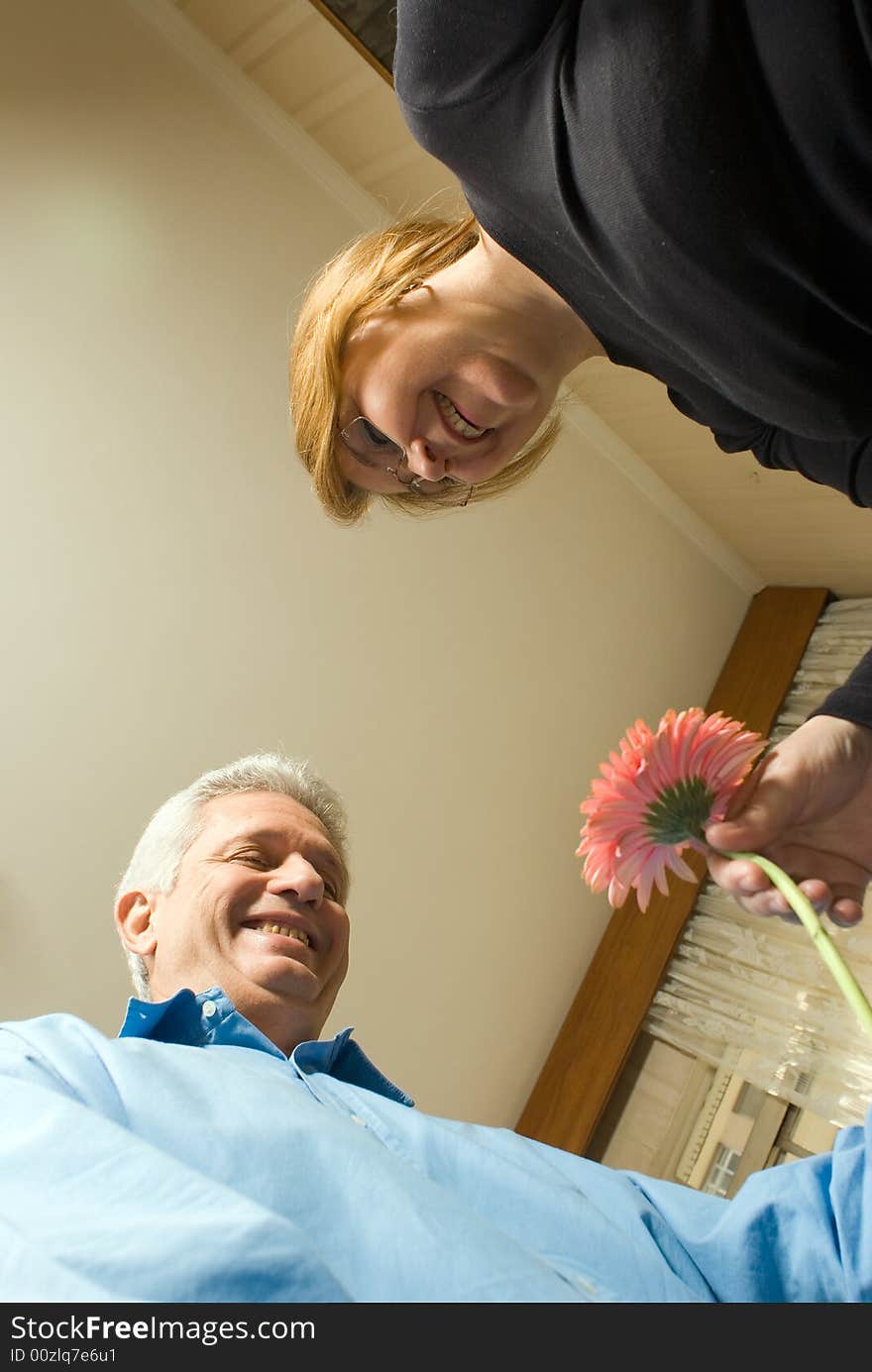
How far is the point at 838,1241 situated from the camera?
1.04 meters

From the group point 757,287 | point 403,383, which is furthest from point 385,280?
point 757,287

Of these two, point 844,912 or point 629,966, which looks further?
point 629,966

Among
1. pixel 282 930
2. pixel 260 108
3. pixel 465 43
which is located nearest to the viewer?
pixel 465 43

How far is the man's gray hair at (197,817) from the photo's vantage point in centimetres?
178

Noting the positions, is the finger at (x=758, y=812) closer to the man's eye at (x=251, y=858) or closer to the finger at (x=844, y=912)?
the finger at (x=844, y=912)

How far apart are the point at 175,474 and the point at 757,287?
2.22m

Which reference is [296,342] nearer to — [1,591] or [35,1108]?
[35,1108]

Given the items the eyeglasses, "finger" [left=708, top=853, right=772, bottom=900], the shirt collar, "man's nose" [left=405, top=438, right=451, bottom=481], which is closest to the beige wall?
the shirt collar

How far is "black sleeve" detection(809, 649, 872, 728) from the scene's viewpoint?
0.84m

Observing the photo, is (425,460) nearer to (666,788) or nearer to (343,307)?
(343,307)

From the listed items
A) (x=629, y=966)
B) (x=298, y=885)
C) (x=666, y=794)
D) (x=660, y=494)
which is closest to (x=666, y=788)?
(x=666, y=794)

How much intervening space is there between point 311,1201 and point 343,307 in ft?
3.12

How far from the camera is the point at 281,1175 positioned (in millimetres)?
952

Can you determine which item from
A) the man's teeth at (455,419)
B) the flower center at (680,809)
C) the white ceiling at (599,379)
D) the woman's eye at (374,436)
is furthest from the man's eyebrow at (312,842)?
the white ceiling at (599,379)
